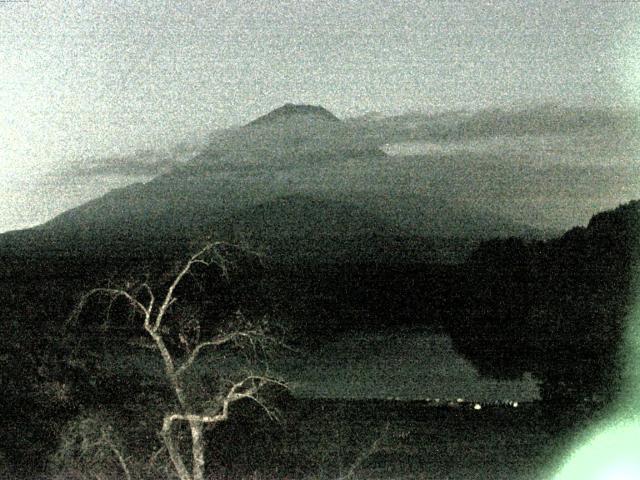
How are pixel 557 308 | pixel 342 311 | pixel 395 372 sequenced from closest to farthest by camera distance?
1. pixel 557 308
2. pixel 395 372
3. pixel 342 311

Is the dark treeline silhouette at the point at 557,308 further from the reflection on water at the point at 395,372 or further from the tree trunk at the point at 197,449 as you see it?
the tree trunk at the point at 197,449

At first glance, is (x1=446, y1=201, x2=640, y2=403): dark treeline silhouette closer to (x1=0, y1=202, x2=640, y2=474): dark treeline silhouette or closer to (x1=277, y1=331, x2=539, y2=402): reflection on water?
(x1=0, y1=202, x2=640, y2=474): dark treeline silhouette

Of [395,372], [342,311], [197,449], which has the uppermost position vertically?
[197,449]

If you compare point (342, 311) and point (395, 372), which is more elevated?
point (342, 311)

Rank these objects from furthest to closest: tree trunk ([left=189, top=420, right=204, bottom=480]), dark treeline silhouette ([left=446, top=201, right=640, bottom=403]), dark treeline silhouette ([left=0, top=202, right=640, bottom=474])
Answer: dark treeline silhouette ([left=446, top=201, right=640, bottom=403])
dark treeline silhouette ([left=0, top=202, right=640, bottom=474])
tree trunk ([left=189, top=420, right=204, bottom=480])

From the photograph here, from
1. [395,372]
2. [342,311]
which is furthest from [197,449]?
[342,311]

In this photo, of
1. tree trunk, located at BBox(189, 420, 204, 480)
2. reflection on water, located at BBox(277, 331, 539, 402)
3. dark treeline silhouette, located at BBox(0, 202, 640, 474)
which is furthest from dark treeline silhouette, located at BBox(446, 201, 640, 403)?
tree trunk, located at BBox(189, 420, 204, 480)

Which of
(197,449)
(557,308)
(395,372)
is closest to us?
(197,449)

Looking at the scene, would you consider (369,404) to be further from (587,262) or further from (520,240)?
(520,240)

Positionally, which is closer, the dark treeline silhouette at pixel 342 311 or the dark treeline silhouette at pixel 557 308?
the dark treeline silhouette at pixel 342 311

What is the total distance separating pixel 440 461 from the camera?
1137cm

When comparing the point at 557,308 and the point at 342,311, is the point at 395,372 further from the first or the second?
the point at 557,308

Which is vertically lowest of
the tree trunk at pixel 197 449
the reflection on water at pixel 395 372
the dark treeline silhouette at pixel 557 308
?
the reflection on water at pixel 395 372

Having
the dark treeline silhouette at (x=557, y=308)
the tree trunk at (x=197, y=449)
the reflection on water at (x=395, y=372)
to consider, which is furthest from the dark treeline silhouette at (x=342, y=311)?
the tree trunk at (x=197, y=449)
